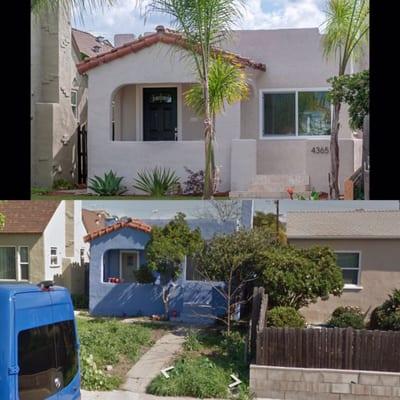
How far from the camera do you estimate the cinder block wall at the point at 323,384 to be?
341 centimetres

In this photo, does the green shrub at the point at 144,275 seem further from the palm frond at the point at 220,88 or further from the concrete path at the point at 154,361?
the palm frond at the point at 220,88

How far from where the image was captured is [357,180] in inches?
130

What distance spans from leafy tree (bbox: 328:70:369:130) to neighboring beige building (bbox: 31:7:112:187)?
106 cm

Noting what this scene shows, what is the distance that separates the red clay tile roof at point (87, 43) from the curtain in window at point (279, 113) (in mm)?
771

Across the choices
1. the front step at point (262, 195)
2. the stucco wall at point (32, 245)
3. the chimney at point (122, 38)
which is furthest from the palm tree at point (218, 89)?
the stucco wall at point (32, 245)

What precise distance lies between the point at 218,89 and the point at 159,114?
0.46m

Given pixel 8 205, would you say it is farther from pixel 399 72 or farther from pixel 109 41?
pixel 399 72

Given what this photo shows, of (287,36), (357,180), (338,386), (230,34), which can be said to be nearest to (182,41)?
(230,34)

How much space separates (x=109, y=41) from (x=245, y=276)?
1.23 meters

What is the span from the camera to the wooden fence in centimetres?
345

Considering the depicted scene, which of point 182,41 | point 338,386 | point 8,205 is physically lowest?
point 338,386

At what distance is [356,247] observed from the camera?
3562 mm

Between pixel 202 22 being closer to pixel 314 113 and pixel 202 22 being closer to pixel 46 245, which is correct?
pixel 314 113

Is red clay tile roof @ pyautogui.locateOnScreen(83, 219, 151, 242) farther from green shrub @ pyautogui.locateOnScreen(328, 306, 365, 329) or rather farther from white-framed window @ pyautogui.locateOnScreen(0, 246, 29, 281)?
green shrub @ pyautogui.locateOnScreen(328, 306, 365, 329)
